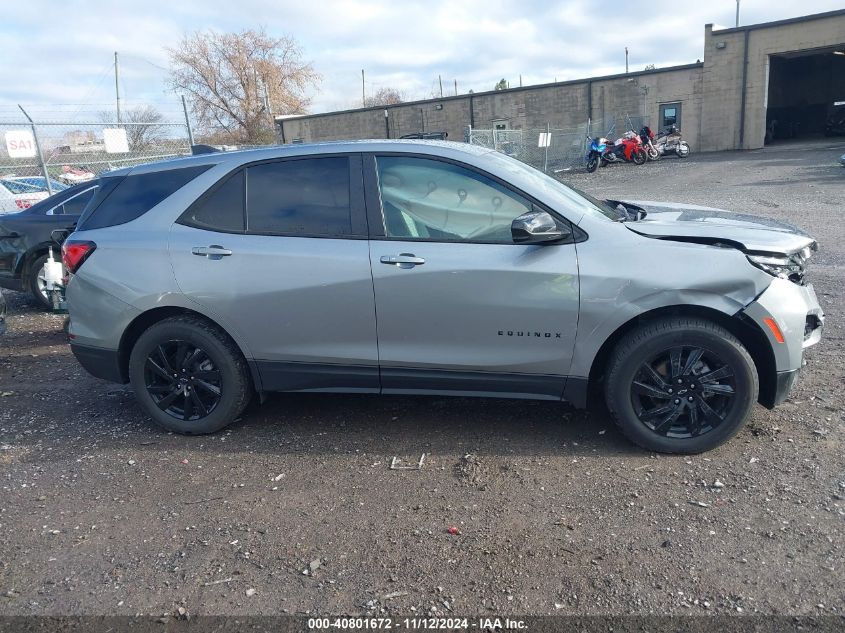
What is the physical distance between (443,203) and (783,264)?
1968mm

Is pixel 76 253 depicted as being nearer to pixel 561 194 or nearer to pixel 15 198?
pixel 561 194

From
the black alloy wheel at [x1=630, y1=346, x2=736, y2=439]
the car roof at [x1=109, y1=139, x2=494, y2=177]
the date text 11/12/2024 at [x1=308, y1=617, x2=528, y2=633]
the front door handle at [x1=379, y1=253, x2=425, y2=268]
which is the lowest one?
the date text 11/12/2024 at [x1=308, y1=617, x2=528, y2=633]

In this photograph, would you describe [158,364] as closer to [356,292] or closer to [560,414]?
[356,292]

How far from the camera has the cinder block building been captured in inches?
1126

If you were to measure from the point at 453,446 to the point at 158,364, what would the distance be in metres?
2.04

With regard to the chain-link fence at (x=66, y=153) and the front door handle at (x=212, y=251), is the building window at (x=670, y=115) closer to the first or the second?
the chain-link fence at (x=66, y=153)

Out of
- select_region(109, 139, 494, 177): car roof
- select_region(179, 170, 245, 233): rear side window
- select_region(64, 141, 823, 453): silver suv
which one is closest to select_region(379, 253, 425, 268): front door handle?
select_region(64, 141, 823, 453): silver suv

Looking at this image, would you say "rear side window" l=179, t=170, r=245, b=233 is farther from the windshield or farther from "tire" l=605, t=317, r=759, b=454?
"tire" l=605, t=317, r=759, b=454

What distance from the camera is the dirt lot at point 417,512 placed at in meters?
2.76

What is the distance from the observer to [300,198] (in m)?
4.12

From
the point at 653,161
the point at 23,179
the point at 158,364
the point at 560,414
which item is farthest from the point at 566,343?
the point at 653,161

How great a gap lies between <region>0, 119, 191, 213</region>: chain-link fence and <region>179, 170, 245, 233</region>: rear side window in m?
7.82

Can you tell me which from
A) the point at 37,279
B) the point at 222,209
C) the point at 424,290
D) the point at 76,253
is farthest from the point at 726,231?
the point at 37,279

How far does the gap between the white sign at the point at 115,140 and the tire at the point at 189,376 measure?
1162 cm
